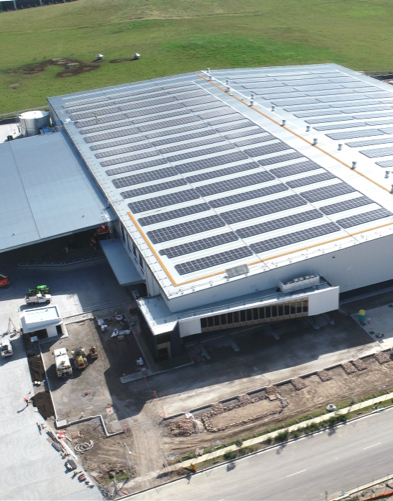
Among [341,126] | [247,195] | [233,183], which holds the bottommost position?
[247,195]

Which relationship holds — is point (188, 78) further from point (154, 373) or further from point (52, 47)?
point (52, 47)

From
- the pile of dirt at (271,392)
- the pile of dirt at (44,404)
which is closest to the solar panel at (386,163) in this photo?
the pile of dirt at (271,392)

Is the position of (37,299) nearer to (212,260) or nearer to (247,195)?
(212,260)

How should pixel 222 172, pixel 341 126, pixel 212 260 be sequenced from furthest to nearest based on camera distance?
pixel 341 126 < pixel 222 172 < pixel 212 260

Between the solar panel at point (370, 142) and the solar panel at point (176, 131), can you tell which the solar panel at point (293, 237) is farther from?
the solar panel at point (176, 131)

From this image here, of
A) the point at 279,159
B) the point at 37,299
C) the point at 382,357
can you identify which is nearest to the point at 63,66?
the point at 279,159

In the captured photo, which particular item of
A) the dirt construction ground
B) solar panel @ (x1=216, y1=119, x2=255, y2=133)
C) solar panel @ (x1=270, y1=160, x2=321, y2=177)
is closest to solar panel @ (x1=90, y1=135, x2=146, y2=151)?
solar panel @ (x1=216, y1=119, x2=255, y2=133)

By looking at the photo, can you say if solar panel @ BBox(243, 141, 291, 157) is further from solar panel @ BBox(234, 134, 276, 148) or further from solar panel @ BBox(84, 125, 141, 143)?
solar panel @ BBox(84, 125, 141, 143)
